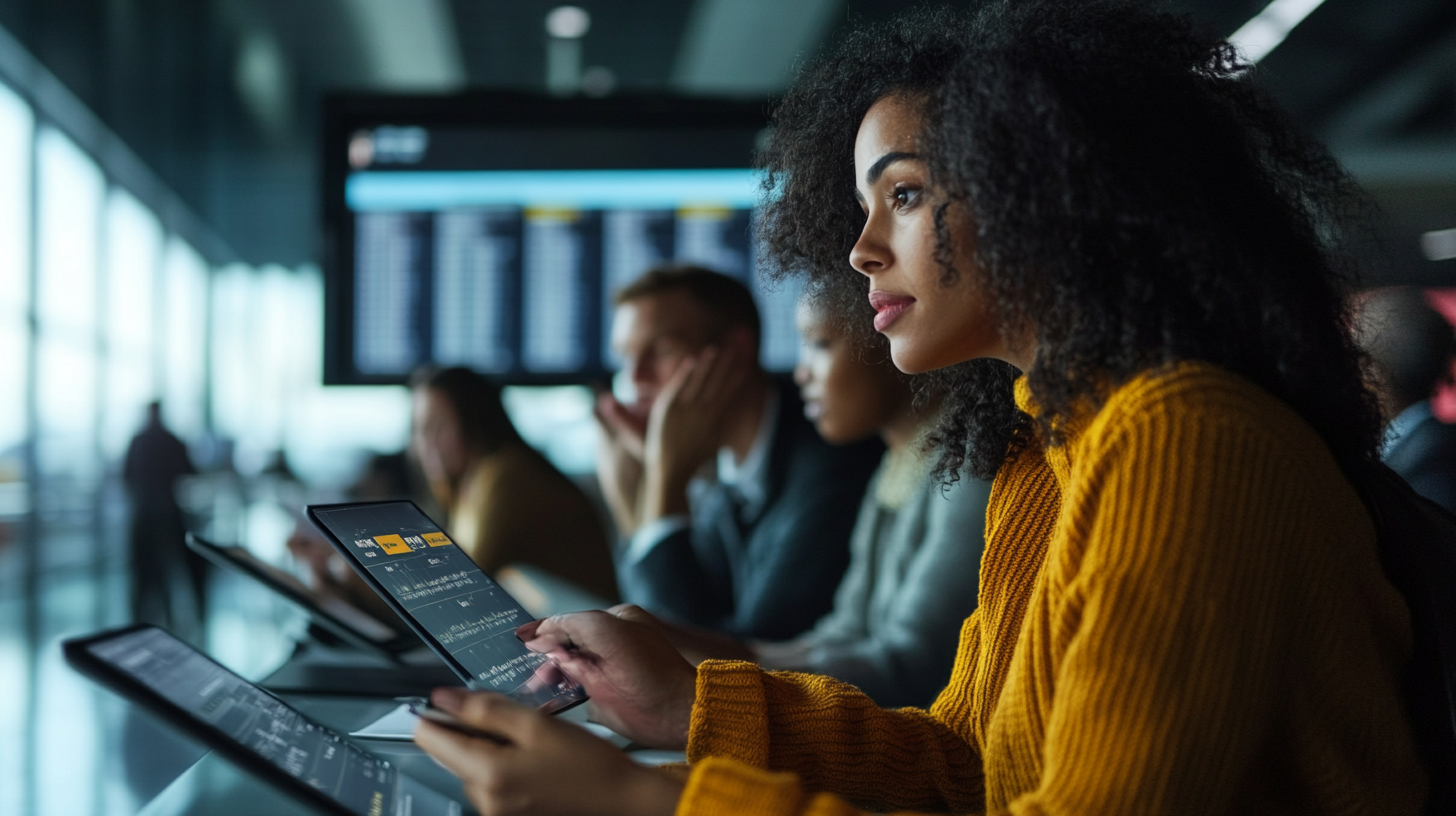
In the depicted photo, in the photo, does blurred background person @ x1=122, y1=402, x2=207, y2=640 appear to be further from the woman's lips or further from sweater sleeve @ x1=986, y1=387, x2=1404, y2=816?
sweater sleeve @ x1=986, y1=387, x2=1404, y2=816

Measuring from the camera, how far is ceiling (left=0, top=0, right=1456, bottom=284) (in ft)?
18.5

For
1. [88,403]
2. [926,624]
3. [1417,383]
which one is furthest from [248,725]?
[88,403]

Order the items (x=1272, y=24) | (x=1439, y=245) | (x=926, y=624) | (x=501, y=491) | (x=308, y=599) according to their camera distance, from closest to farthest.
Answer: (x=308, y=599) → (x=926, y=624) → (x=501, y=491) → (x=1272, y=24) → (x=1439, y=245)

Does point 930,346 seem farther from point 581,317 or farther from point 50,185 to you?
point 50,185

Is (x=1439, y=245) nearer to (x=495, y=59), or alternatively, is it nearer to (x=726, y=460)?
(x=726, y=460)

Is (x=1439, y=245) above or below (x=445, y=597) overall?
above

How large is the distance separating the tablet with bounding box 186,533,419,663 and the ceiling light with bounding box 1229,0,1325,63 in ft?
17.9

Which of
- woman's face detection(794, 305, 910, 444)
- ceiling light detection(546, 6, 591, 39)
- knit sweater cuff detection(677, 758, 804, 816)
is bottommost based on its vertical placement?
knit sweater cuff detection(677, 758, 804, 816)

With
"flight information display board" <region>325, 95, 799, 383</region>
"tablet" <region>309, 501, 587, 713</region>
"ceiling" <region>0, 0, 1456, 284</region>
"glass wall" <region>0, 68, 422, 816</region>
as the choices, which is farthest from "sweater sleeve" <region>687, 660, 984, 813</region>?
"ceiling" <region>0, 0, 1456, 284</region>

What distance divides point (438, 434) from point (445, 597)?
228 cm

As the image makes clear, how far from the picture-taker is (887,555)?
195 centimetres

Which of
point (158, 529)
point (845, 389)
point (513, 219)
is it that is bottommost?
point (158, 529)

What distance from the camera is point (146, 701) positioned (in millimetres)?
611

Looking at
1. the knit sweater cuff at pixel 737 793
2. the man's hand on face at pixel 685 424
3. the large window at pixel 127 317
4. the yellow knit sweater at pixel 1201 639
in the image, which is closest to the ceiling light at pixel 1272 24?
the man's hand on face at pixel 685 424
